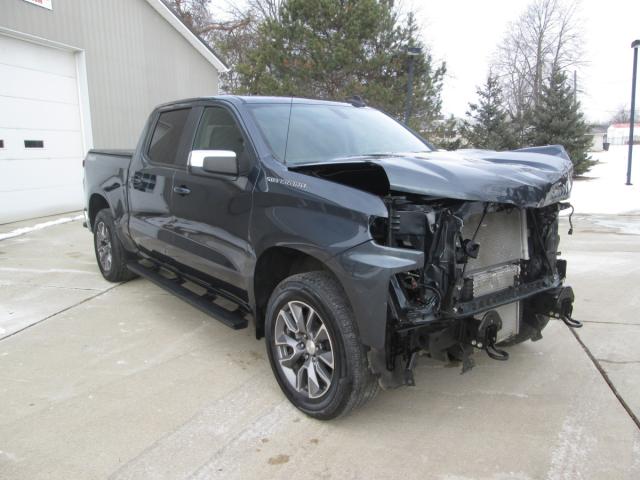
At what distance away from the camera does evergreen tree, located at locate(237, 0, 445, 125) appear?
695 inches

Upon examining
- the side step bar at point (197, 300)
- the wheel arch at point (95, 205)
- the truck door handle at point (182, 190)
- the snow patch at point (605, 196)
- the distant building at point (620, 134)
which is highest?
the distant building at point (620, 134)

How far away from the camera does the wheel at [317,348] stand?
9.23 feet

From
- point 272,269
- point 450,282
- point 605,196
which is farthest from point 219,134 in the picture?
point 605,196

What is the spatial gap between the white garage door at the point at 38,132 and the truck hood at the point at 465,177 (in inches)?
341

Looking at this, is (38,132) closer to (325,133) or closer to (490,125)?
(325,133)

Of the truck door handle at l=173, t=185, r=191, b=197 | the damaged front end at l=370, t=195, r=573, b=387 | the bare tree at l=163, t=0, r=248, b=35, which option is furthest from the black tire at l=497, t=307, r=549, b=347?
the bare tree at l=163, t=0, r=248, b=35

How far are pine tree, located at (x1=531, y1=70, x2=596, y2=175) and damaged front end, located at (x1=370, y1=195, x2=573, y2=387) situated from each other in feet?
62.8

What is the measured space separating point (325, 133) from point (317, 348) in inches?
64.5

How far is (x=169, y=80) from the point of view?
46.3 feet

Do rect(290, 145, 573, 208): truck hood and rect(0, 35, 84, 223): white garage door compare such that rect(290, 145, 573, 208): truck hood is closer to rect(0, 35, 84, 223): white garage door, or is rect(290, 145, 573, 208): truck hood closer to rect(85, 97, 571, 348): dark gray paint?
rect(85, 97, 571, 348): dark gray paint

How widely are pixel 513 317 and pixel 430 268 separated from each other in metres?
0.96

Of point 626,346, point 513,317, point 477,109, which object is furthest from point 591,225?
point 477,109

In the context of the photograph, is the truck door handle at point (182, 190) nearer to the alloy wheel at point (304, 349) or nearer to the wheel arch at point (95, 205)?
the alloy wheel at point (304, 349)

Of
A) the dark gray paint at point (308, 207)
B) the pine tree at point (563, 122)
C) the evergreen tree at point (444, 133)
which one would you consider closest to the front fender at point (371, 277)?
the dark gray paint at point (308, 207)
